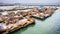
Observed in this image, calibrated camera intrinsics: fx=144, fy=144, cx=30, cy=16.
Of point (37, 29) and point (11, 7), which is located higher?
point (11, 7)

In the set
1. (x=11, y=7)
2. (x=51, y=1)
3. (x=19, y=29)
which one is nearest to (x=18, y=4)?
(x=11, y=7)

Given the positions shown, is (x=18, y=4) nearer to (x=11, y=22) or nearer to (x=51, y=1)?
(x=51, y=1)

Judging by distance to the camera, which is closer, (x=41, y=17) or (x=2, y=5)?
(x=41, y=17)

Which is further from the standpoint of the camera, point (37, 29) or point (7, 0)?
Answer: point (7, 0)

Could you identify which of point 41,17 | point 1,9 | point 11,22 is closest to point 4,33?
point 11,22

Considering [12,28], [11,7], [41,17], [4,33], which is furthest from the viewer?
[11,7]

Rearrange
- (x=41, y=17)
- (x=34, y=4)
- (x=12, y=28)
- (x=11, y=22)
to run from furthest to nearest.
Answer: (x=34, y=4), (x=41, y=17), (x=11, y=22), (x=12, y=28)

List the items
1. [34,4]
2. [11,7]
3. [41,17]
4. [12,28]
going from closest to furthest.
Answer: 1. [12,28]
2. [41,17]
3. [34,4]
4. [11,7]

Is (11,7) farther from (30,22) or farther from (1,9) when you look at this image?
(30,22)

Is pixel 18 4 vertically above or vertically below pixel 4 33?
above
